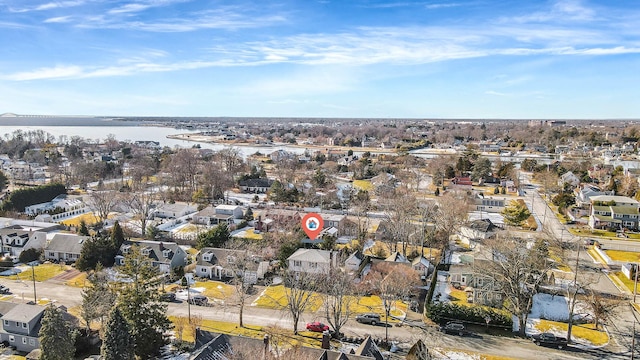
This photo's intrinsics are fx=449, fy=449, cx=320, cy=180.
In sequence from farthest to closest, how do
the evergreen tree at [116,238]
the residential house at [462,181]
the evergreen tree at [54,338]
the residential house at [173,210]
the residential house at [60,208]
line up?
the residential house at [462,181], the residential house at [173,210], the residential house at [60,208], the evergreen tree at [116,238], the evergreen tree at [54,338]

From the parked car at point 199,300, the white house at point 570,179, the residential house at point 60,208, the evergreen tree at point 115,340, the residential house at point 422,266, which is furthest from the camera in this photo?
the white house at point 570,179

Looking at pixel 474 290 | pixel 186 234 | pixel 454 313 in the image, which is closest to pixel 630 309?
pixel 474 290

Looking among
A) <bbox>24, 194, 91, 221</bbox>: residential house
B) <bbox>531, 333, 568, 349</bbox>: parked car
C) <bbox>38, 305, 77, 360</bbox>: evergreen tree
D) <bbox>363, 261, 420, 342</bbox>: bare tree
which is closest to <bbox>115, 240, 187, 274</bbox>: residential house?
<bbox>38, 305, 77, 360</bbox>: evergreen tree

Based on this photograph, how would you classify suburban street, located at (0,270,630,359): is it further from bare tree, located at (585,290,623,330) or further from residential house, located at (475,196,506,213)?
residential house, located at (475,196,506,213)

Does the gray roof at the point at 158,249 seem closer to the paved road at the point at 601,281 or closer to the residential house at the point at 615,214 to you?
the paved road at the point at 601,281

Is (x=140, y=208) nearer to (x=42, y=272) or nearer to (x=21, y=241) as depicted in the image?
(x=21, y=241)

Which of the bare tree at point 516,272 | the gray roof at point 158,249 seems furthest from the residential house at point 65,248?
the bare tree at point 516,272
